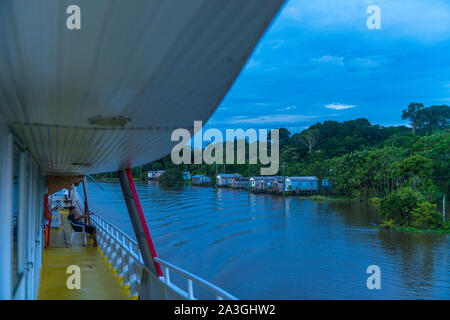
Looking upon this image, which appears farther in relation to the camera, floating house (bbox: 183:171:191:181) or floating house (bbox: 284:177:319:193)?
floating house (bbox: 183:171:191:181)

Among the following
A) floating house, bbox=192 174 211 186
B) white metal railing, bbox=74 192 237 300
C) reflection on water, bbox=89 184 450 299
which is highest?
white metal railing, bbox=74 192 237 300

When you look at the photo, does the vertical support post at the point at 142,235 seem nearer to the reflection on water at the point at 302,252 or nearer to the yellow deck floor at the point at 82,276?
the yellow deck floor at the point at 82,276

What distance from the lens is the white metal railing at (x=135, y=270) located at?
2.39m

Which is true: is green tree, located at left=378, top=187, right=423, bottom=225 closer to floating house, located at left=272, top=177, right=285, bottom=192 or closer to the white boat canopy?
the white boat canopy

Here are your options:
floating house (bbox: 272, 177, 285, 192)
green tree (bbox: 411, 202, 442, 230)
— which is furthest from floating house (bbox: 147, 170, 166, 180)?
green tree (bbox: 411, 202, 442, 230)

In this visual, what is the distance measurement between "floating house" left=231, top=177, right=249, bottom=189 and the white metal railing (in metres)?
43.3

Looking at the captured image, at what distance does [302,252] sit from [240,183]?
105ft

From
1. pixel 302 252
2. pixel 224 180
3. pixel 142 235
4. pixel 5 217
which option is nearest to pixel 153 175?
pixel 224 180

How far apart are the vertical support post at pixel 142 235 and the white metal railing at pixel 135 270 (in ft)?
0.31

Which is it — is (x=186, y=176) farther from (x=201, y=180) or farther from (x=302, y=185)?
(x=302, y=185)

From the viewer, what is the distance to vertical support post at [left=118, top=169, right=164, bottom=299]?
3.58 m

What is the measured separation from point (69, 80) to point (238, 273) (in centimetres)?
1416

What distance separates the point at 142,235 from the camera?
12.4 ft

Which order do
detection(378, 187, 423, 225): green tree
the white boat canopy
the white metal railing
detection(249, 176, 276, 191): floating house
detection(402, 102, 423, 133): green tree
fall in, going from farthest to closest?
detection(402, 102, 423, 133): green tree → detection(249, 176, 276, 191): floating house → detection(378, 187, 423, 225): green tree → the white metal railing → the white boat canopy
